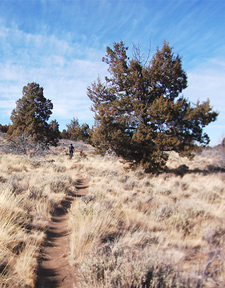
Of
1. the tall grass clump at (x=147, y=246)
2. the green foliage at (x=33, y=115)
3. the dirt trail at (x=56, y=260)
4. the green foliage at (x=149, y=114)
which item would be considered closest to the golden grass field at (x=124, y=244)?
the tall grass clump at (x=147, y=246)

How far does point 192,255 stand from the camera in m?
3.02

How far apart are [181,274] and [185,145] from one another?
31.9 feet

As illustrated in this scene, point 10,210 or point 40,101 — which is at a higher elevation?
point 40,101

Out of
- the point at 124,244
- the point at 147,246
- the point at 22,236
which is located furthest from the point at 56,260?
the point at 147,246

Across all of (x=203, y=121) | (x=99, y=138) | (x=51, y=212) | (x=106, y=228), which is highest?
(x=203, y=121)

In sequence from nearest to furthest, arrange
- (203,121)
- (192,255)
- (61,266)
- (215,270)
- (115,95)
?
(215,270) < (61,266) < (192,255) < (203,121) < (115,95)

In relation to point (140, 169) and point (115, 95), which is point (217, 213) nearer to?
point (140, 169)

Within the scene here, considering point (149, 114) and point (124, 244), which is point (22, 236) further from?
point (149, 114)

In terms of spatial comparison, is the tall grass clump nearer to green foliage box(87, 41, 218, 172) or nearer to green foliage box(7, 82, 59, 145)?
green foliage box(87, 41, 218, 172)

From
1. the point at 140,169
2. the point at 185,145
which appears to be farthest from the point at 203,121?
the point at 140,169

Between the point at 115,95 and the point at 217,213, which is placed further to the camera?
the point at 115,95

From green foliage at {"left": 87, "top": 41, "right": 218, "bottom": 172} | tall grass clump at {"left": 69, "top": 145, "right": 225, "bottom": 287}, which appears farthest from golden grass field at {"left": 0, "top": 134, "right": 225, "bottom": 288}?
green foliage at {"left": 87, "top": 41, "right": 218, "bottom": 172}

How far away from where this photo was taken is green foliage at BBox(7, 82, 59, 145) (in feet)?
68.3

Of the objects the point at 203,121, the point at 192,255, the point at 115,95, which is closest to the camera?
the point at 192,255
